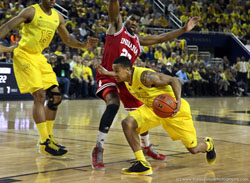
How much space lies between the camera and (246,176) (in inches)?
181

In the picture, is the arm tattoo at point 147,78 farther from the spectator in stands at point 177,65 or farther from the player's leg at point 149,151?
the spectator in stands at point 177,65

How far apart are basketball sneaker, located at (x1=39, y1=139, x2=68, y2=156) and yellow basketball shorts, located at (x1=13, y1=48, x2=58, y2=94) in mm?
652

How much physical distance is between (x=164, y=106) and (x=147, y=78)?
0.34 meters

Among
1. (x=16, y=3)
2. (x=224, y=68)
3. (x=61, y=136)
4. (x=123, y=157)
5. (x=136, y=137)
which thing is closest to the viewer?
(x=136, y=137)

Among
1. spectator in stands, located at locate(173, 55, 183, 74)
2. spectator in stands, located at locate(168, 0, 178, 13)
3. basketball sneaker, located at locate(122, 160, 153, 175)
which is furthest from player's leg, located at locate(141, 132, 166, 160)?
spectator in stands, located at locate(168, 0, 178, 13)

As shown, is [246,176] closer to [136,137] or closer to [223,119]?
[136,137]

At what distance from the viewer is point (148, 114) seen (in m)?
5.16

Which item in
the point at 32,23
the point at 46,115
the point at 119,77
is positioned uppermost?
the point at 32,23

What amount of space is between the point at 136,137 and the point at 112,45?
127 cm

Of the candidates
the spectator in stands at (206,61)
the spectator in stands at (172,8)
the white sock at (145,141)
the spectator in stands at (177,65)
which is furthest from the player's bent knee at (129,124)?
the spectator in stands at (172,8)

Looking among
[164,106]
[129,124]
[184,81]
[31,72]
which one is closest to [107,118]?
[129,124]

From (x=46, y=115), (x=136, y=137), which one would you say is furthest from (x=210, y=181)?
(x=46, y=115)

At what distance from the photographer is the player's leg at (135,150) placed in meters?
4.73

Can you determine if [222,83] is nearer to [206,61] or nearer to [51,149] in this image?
[206,61]
